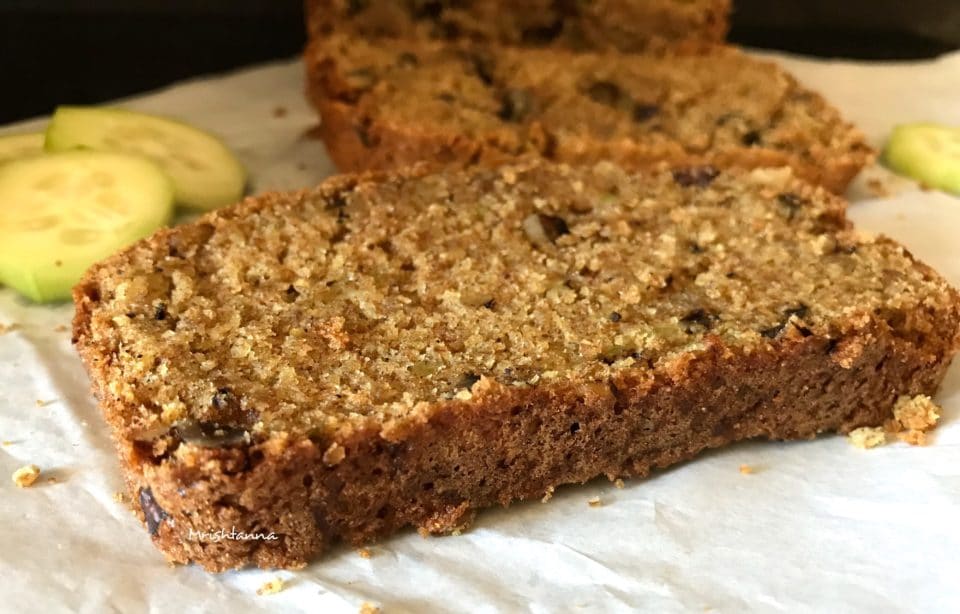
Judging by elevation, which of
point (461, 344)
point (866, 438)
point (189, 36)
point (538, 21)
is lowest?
point (866, 438)

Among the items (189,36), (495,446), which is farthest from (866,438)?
(189,36)

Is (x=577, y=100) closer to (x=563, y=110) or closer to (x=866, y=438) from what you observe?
(x=563, y=110)

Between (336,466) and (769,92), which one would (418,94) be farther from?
(336,466)

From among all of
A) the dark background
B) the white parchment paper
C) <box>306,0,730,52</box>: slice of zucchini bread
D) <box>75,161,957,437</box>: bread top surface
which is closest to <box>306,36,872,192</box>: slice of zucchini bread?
<box>306,0,730,52</box>: slice of zucchini bread

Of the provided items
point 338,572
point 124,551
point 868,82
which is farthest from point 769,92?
point 124,551

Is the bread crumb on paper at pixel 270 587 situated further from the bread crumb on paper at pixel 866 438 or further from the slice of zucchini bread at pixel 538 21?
the slice of zucchini bread at pixel 538 21

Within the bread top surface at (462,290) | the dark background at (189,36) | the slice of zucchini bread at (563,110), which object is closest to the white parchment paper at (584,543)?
the bread top surface at (462,290)
